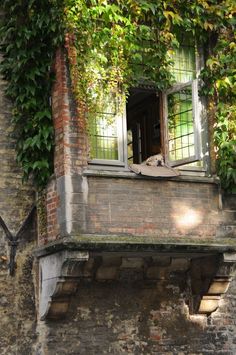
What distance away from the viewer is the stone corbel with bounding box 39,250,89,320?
8.59m

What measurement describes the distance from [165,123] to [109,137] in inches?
37.2

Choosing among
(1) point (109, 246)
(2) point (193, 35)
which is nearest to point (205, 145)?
(2) point (193, 35)

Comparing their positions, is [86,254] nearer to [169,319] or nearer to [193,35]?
[169,319]

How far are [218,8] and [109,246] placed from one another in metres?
3.92

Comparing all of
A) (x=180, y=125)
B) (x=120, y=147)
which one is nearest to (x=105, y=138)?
(x=120, y=147)

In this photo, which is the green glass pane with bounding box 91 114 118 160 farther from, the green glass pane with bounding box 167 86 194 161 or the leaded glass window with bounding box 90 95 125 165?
the green glass pane with bounding box 167 86 194 161

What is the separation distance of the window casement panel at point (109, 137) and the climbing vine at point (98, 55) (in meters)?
0.28

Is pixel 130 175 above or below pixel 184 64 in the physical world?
below

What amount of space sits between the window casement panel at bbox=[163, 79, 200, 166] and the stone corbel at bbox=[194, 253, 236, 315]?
1503mm

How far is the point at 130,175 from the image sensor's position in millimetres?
9266

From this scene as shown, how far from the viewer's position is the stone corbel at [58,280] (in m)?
8.59

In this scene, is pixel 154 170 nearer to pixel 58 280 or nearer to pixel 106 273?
pixel 106 273

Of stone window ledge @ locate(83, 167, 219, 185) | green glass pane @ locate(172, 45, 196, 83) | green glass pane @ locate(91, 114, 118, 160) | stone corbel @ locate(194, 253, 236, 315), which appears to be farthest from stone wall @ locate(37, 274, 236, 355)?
green glass pane @ locate(172, 45, 196, 83)

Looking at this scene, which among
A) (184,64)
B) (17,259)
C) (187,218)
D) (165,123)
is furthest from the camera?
(184,64)
